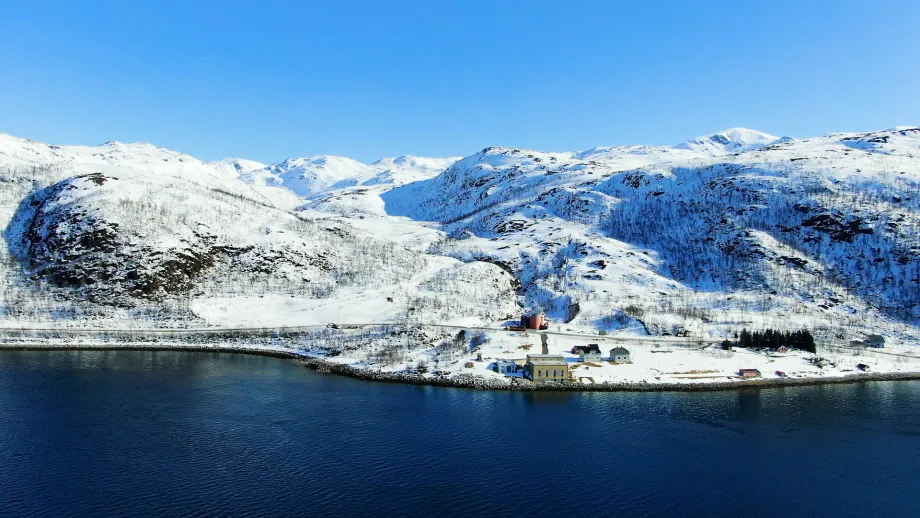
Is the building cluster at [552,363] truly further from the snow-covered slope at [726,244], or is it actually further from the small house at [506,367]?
the snow-covered slope at [726,244]

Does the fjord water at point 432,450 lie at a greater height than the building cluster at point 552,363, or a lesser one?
lesser

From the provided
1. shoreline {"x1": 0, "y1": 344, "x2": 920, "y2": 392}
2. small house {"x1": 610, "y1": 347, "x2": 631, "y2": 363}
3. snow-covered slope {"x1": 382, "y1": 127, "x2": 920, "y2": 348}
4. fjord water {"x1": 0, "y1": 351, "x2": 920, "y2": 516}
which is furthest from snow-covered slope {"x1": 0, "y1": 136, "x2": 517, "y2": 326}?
fjord water {"x1": 0, "y1": 351, "x2": 920, "y2": 516}

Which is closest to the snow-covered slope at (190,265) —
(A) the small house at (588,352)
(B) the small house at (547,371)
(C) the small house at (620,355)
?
(A) the small house at (588,352)

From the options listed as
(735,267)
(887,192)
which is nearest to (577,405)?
(735,267)

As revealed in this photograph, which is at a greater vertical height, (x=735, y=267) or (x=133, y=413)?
(x=735, y=267)

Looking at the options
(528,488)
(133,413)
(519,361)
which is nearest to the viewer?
(528,488)

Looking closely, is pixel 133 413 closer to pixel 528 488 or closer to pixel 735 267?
pixel 528 488

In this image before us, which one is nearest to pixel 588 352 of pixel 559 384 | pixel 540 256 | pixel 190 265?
pixel 559 384
